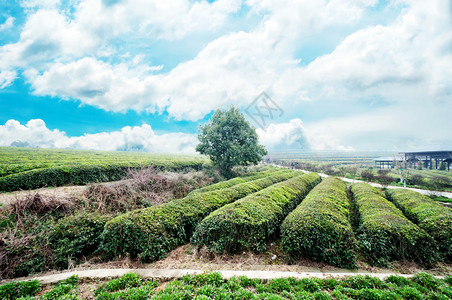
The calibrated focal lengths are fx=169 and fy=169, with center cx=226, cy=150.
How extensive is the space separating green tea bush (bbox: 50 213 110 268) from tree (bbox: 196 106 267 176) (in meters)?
14.6

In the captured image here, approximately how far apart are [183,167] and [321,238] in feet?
57.7

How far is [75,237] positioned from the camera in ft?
17.5

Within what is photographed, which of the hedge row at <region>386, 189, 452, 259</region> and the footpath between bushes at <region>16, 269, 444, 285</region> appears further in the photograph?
the hedge row at <region>386, 189, 452, 259</region>

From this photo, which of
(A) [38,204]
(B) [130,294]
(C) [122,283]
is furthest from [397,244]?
(A) [38,204]

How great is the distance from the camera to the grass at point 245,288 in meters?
3.27

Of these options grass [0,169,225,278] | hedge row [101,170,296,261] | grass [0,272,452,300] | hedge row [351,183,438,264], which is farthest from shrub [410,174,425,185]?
grass [0,169,225,278]

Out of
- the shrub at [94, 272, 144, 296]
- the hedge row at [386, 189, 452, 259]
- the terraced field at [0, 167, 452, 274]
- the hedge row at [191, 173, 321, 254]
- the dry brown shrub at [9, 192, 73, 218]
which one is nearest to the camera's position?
the shrub at [94, 272, 144, 296]

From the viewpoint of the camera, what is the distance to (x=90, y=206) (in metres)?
7.75

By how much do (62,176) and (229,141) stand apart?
47.3 ft

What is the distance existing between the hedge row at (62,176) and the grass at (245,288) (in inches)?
365

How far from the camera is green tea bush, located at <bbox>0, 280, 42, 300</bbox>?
3475mm

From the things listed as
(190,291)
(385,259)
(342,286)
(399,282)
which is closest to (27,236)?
(190,291)

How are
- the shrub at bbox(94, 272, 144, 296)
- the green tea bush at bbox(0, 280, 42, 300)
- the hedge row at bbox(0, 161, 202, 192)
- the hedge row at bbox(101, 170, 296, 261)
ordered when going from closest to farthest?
the green tea bush at bbox(0, 280, 42, 300), the shrub at bbox(94, 272, 144, 296), the hedge row at bbox(101, 170, 296, 261), the hedge row at bbox(0, 161, 202, 192)

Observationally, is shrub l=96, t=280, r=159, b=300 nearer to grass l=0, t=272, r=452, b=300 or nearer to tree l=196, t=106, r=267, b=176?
grass l=0, t=272, r=452, b=300
